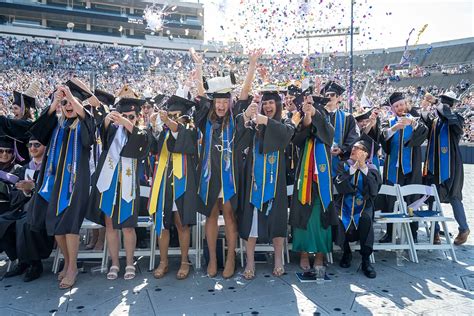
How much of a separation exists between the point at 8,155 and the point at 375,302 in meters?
4.76

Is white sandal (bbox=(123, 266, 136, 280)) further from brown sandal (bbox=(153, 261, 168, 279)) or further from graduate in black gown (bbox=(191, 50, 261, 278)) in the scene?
graduate in black gown (bbox=(191, 50, 261, 278))

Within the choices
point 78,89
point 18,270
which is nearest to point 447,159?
point 78,89

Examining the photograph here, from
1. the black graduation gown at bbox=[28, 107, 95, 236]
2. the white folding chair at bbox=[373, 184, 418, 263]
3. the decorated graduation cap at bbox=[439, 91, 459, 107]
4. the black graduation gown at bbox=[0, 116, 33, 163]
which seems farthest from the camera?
the decorated graduation cap at bbox=[439, 91, 459, 107]

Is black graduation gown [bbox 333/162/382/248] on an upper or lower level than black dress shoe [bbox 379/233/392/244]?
upper

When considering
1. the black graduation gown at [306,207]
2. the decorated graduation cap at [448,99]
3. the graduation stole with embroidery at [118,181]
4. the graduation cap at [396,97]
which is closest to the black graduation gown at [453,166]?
the decorated graduation cap at [448,99]

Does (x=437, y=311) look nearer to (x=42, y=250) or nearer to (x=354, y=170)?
(x=354, y=170)

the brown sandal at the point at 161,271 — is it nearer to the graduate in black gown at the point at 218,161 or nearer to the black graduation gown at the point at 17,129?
the graduate in black gown at the point at 218,161

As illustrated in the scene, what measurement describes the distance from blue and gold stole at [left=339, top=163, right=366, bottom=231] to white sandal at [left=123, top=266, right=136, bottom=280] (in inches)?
101

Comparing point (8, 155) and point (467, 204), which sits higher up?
point (8, 155)

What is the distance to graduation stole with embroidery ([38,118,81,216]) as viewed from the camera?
4270mm

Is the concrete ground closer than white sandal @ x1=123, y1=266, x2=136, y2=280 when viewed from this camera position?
Yes

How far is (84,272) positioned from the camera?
4.66m

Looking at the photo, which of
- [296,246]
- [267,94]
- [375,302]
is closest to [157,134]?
[267,94]

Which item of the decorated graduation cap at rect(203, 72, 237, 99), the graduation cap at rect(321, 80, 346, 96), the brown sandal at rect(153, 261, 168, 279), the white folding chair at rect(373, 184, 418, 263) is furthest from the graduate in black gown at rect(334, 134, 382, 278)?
the brown sandal at rect(153, 261, 168, 279)
